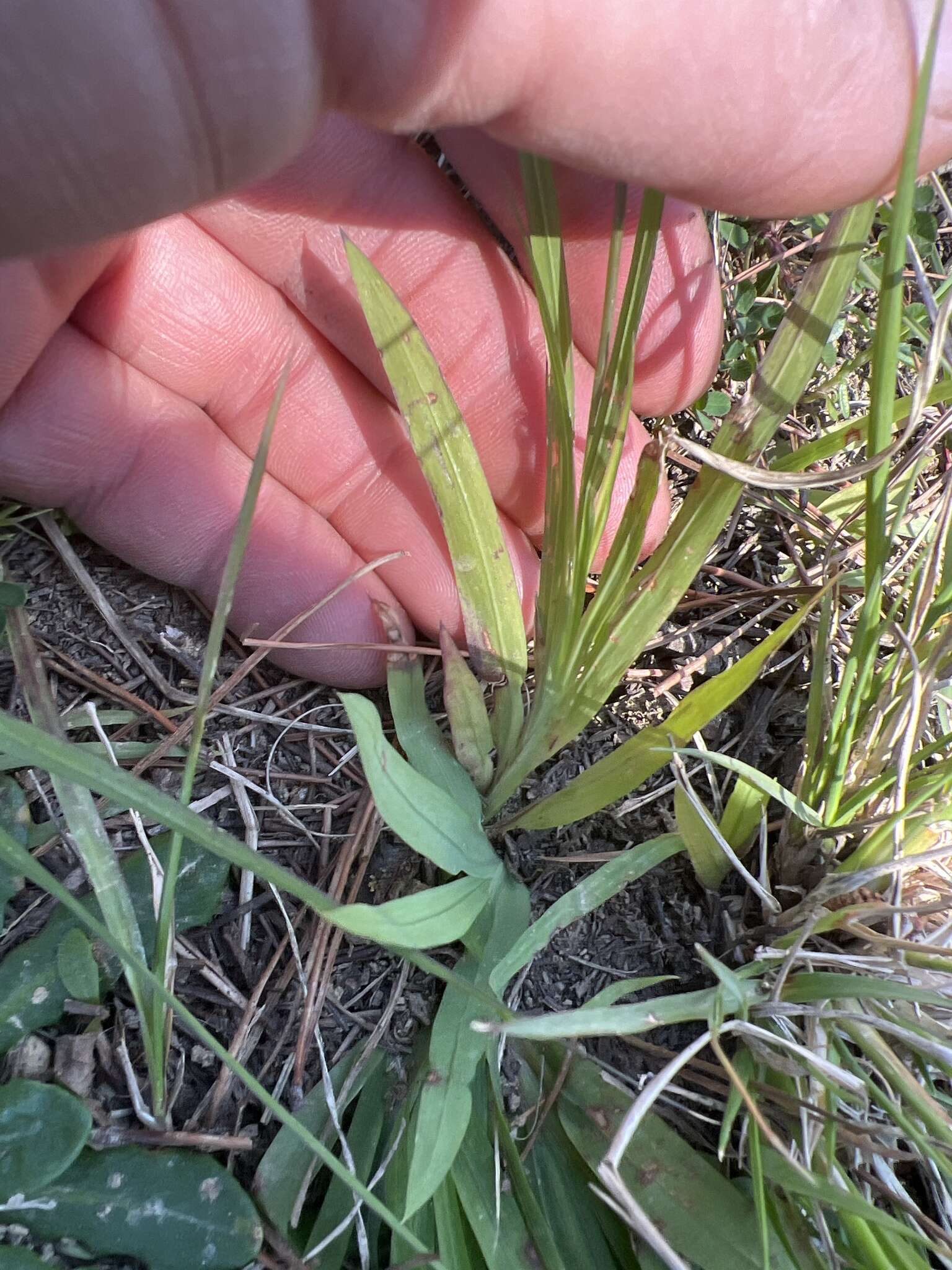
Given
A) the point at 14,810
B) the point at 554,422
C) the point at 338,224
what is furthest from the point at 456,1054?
the point at 338,224

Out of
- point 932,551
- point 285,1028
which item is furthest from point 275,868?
point 932,551

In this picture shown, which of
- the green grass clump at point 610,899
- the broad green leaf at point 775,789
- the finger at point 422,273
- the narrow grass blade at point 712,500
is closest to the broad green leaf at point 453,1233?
the green grass clump at point 610,899

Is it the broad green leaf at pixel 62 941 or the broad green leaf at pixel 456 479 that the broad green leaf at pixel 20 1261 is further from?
the broad green leaf at pixel 456 479

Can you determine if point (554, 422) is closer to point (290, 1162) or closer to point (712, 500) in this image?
point (712, 500)

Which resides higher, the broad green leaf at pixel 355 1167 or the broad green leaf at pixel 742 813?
the broad green leaf at pixel 742 813

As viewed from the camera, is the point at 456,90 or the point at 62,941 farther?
the point at 62,941

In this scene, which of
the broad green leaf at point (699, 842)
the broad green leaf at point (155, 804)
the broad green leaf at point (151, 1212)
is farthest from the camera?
the broad green leaf at point (699, 842)

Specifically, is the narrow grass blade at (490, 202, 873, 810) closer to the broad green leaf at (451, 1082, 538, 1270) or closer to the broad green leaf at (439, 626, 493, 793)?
the broad green leaf at (439, 626, 493, 793)

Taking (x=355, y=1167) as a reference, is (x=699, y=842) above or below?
above
